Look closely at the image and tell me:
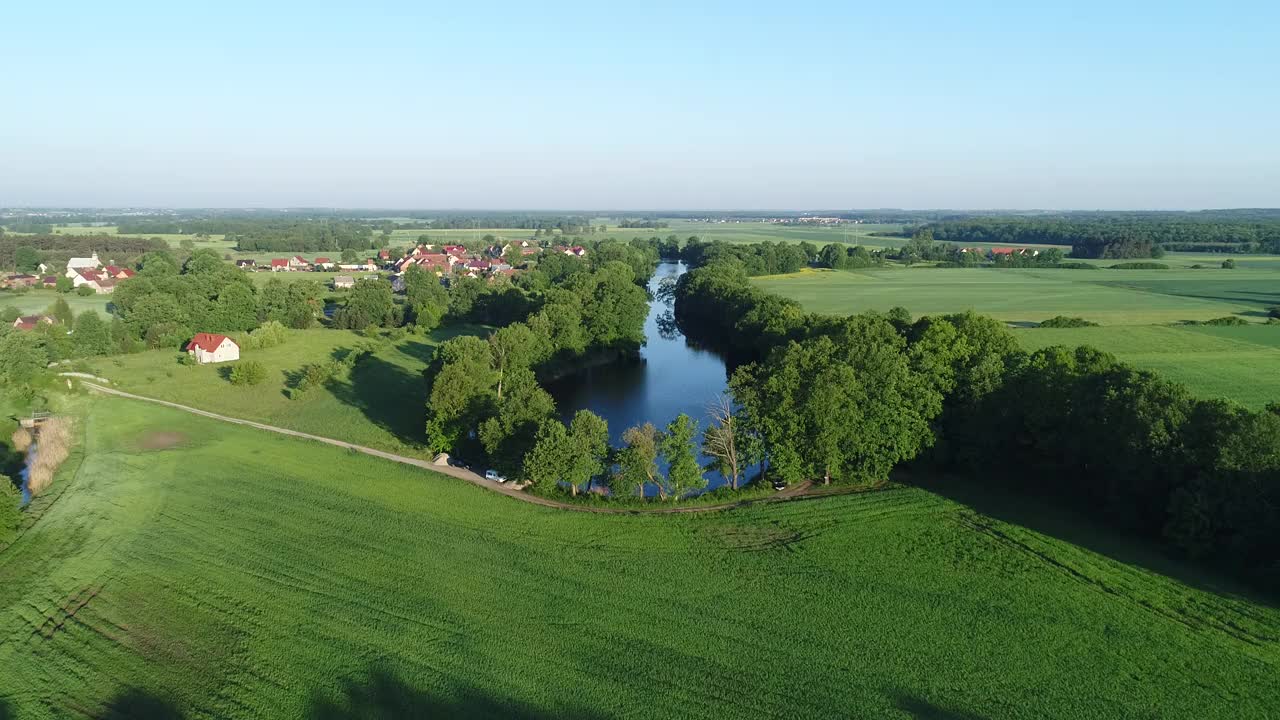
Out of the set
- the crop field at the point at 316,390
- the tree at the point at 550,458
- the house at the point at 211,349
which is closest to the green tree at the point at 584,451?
the tree at the point at 550,458

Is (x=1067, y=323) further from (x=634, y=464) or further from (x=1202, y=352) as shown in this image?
(x=634, y=464)

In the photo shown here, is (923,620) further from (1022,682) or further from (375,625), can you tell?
(375,625)

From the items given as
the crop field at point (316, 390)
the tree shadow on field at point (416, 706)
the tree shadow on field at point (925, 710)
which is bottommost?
the tree shadow on field at point (416, 706)

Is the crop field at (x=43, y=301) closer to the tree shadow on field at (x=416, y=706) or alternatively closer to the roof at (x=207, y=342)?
the roof at (x=207, y=342)

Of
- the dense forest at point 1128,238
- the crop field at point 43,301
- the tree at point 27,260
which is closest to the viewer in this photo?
the crop field at point 43,301

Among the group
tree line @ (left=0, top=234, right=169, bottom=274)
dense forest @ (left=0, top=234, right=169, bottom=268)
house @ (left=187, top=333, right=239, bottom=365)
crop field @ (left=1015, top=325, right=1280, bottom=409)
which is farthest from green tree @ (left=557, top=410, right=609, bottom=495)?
dense forest @ (left=0, top=234, right=169, bottom=268)

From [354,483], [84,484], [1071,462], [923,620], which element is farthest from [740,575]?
[84,484]
